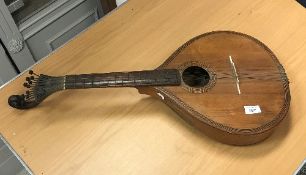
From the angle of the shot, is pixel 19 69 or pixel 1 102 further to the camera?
pixel 19 69

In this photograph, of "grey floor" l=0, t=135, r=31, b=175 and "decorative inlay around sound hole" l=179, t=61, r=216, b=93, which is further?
"grey floor" l=0, t=135, r=31, b=175

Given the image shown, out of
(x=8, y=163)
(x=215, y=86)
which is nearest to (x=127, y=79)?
(x=215, y=86)

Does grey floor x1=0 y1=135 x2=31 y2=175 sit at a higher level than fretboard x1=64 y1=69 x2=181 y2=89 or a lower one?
lower

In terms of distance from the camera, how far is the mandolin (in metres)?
0.78

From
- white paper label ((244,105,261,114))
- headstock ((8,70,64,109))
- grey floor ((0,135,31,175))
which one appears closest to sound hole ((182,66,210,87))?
white paper label ((244,105,261,114))

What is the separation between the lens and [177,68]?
0.86m

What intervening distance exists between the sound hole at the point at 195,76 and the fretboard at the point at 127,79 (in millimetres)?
30

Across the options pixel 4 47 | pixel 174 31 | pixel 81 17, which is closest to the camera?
pixel 174 31

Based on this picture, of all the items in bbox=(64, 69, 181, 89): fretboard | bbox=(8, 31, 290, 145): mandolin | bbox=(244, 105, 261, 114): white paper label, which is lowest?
bbox=(244, 105, 261, 114): white paper label

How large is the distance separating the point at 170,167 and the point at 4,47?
725mm

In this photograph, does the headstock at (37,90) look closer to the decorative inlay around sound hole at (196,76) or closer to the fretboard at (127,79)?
the fretboard at (127,79)

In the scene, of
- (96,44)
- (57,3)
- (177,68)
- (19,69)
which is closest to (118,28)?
(96,44)

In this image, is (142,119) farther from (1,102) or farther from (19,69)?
(19,69)

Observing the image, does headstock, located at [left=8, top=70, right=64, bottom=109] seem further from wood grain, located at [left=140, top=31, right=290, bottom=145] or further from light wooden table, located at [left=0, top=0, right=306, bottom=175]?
wood grain, located at [left=140, top=31, right=290, bottom=145]
